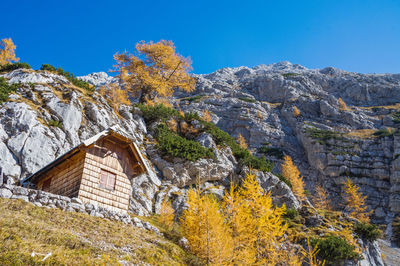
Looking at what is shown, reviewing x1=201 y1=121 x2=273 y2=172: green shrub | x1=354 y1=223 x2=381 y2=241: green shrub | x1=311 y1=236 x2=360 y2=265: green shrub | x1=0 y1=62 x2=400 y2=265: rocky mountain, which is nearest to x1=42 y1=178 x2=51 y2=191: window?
x1=0 y1=62 x2=400 y2=265: rocky mountain

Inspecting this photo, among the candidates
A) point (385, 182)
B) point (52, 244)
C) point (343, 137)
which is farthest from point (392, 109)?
point (52, 244)

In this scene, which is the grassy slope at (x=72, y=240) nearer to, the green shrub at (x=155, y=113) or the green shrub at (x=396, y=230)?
the green shrub at (x=155, y=113)

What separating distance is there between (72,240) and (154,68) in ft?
122

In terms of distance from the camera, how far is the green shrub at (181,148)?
31.3m

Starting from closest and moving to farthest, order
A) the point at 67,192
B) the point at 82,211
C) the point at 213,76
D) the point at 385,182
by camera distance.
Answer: the point at 82,211 < the point at 67,192 < the point at 385,182 < the point at 213,76

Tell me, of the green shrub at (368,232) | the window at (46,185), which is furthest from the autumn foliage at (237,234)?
the green shrub at (368,232)

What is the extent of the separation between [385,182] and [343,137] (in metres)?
14.3

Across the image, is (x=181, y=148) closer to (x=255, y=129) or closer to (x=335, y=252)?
(x=335, y=252)

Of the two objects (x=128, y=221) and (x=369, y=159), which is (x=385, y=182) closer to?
(x=369, y=159)

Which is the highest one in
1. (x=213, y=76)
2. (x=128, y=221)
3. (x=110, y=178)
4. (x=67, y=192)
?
(x=213, y=76)

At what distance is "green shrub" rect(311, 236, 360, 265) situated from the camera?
2425cm

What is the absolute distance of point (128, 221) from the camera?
1744 centimetres

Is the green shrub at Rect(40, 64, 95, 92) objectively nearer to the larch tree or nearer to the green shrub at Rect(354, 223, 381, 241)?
Result: the larch tree

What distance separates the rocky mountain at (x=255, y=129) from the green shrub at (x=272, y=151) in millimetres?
240
